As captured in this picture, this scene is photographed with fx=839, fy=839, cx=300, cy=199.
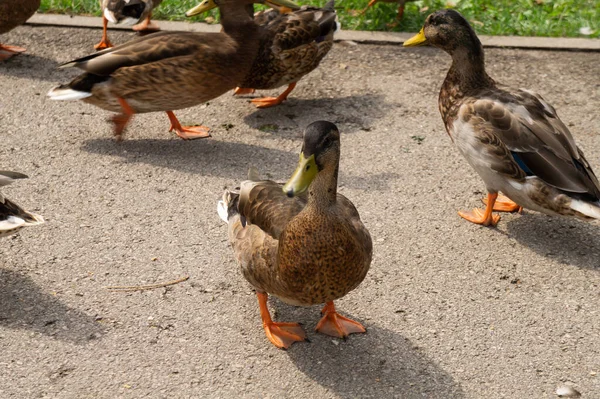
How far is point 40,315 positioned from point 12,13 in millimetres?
3841

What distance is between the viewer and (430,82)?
24.3 ft

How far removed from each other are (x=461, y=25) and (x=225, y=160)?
6.41ft

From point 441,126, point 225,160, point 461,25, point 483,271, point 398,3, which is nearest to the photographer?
point 483,271

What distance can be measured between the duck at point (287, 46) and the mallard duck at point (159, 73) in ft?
1.34

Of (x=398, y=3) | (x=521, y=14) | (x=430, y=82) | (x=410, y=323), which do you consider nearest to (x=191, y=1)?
(x=398, y=3)

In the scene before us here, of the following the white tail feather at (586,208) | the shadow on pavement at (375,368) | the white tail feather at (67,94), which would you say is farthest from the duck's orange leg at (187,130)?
the white tail feather at (586,208)

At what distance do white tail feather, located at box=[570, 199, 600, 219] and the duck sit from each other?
2762 mm

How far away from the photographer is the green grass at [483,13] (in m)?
8.24

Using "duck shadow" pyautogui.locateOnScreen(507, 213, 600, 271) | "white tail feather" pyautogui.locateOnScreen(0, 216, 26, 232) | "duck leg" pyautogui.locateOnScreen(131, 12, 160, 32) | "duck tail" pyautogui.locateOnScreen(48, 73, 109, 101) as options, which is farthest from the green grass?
"white tail feather" pyautogui.locateOnScreen(0, 216, 26, 232)

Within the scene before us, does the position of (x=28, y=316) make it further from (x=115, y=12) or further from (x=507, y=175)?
(x=115, y=12)

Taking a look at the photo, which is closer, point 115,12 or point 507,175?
point 507,175

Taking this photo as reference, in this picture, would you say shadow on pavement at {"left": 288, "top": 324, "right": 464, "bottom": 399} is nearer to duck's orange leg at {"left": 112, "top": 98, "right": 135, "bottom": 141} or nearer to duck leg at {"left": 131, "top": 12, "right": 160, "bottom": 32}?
duck's orange leg at {"left": 112, "top": 98, "right": 135, "bottom": 141}

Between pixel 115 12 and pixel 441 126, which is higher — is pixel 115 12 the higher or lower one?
the higher one

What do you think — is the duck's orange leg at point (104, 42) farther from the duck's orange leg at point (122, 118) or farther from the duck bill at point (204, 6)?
the duck's orange leg at point (122, 118)
